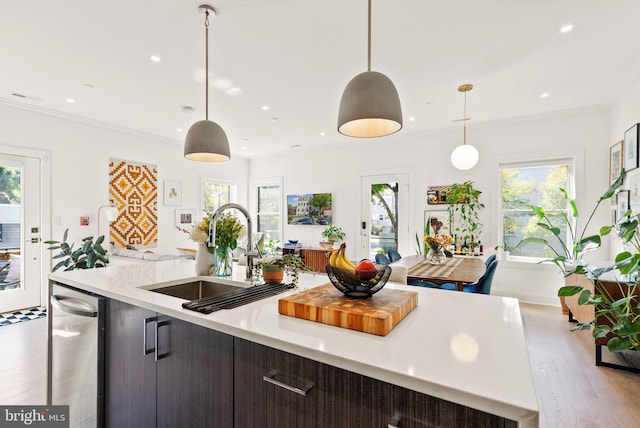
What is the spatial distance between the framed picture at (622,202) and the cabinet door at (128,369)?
4.26 m

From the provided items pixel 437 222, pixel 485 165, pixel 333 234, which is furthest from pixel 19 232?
pixel 485 165

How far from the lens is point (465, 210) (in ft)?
15.9

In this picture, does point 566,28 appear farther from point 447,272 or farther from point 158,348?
point 158,348

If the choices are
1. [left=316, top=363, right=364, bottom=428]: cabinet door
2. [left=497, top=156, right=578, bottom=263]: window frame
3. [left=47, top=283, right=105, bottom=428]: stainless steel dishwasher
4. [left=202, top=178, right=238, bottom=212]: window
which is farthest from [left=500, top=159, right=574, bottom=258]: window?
[left=202, top=178, right=238, bottom=212]: window

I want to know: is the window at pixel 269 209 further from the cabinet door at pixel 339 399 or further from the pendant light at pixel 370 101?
the cabinet door at pixel 339 399

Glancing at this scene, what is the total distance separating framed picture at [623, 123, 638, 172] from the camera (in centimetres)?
300

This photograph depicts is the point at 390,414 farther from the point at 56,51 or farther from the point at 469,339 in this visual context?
the point at 56,51

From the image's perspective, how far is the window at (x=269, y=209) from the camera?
23.3 feet

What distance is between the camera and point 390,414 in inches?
29.2

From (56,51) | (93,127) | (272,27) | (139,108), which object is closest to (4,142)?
(93,127)

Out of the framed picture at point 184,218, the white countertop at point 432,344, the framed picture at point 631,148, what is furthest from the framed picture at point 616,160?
the framed picture at point 184,218

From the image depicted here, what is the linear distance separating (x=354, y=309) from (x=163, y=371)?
86cm

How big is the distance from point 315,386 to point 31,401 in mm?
2465

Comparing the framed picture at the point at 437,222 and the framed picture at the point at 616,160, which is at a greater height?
the framed picture at the point at 616,160
